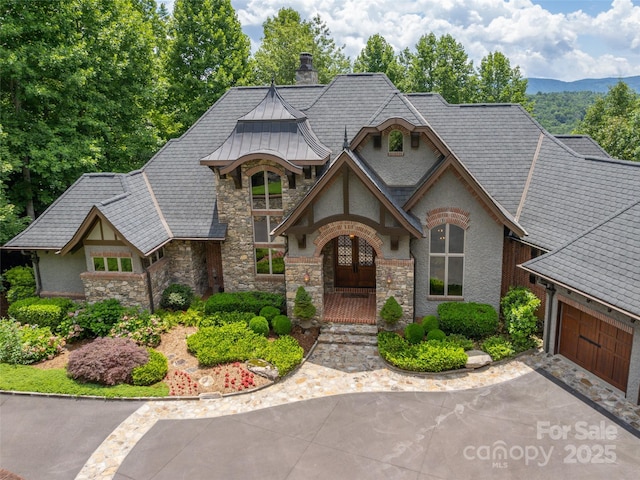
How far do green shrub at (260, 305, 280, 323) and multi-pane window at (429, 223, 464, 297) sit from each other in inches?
222

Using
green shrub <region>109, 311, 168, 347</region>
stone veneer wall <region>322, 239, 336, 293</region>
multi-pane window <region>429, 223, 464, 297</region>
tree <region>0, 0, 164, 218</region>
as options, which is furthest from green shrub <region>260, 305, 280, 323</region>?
tree <region>0, 0, 164, 218</region>

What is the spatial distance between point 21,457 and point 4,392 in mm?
3519

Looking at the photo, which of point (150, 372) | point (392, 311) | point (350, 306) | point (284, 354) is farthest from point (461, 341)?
point (150, 372)

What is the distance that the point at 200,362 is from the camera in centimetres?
1495

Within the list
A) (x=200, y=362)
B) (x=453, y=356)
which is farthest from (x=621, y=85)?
(x=200, y=362)

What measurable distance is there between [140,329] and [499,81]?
36639 mm

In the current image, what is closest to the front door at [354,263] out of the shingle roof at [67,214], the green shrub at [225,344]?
the green shrub at [225,344]

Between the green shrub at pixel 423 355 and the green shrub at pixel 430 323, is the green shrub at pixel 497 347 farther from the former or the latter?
the green shrub at pixel 430 323

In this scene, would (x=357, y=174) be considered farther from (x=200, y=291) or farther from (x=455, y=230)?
(x=200, y=291)

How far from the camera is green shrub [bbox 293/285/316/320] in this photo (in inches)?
655

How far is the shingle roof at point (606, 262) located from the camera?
1225 centimetres

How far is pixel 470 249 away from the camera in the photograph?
1683 cm

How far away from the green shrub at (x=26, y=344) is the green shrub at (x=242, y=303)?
5179 millimetres

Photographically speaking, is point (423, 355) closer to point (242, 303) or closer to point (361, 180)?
point (361, 180)
